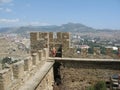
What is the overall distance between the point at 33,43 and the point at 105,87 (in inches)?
143

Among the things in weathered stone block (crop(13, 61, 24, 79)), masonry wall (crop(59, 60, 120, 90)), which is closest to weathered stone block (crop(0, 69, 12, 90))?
weathered stone block (crop(13, 61, 24, 79))

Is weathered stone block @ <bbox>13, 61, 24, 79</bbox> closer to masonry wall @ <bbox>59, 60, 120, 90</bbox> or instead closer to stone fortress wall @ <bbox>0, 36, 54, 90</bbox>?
stone fortress wall @ <bbox>0, 36, 54, 90</bbox>

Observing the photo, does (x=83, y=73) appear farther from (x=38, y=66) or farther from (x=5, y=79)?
(x=5, y=79)

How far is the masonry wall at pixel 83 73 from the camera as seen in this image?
12.5 metres

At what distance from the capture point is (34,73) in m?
9.57

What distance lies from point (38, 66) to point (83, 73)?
293 centimetres

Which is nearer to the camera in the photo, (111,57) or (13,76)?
(13,76)

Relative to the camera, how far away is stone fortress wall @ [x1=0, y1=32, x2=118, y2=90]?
710 cm

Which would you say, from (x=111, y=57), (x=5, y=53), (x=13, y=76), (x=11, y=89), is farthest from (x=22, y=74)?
(x=5, y=53)

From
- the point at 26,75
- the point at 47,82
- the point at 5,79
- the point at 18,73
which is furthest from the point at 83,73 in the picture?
the point at 5,79

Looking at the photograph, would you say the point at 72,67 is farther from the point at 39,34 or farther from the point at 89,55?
the point at 39,34

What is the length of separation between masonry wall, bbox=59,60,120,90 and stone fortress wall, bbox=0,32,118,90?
18cm

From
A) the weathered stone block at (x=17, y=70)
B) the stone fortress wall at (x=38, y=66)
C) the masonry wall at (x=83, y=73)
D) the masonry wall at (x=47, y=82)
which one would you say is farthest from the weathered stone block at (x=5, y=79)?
the masonry wall at (x=83, y=73)

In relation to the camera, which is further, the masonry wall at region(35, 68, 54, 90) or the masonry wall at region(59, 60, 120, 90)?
the masonry wall at region(59, 60, 120, 90)
